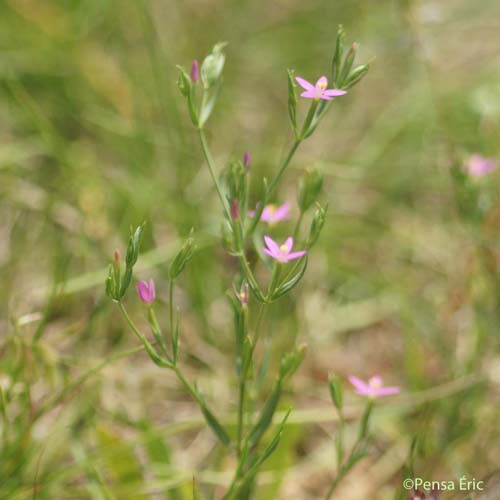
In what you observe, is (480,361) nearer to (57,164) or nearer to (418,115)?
(418,115)

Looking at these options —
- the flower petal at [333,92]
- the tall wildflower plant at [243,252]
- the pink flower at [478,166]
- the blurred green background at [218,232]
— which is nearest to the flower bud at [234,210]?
the tall wildflower plant at [243,252]

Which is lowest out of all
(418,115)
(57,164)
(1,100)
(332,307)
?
(332,307)

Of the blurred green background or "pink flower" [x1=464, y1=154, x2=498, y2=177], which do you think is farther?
"pink flower" [x1=464, y1=154, x2=498, y2=177]

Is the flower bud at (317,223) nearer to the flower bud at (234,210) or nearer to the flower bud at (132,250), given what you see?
the flower bud at (234,210)

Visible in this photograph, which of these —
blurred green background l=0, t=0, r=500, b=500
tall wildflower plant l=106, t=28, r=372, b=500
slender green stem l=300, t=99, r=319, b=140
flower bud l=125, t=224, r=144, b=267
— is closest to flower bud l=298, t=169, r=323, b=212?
tall wildflower plant l=106, t=28, r=372, b=500

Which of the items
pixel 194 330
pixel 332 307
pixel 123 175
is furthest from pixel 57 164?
pixel 332 307

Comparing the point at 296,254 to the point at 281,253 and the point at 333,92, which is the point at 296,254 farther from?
the point at 333,92

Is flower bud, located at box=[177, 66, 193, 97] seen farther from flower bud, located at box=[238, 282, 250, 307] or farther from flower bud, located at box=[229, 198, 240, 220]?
flower bud, located at box=[238, 282, 250, 307]
